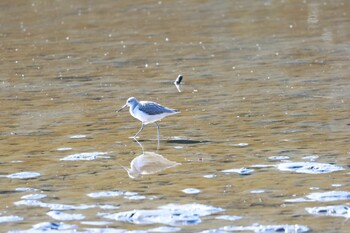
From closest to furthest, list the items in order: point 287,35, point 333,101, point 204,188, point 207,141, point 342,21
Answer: point 204,188
point 207,141
point 333,101
point 287,35
point 342,21

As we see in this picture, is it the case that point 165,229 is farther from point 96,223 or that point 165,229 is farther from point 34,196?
point 34,196

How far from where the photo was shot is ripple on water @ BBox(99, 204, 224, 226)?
10.2 meters

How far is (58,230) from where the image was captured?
10.1 metres

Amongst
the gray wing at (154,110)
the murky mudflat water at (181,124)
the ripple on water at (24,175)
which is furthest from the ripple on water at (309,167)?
the ripple on water at (24,175)

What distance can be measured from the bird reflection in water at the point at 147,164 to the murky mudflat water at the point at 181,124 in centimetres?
4

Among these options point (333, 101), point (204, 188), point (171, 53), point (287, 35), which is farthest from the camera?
point (287, 35)

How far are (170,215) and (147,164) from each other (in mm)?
2776

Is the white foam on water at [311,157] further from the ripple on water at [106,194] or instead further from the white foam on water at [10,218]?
the white foam on water at [10,218]

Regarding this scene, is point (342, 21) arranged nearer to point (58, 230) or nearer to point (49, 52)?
point (49, 52)

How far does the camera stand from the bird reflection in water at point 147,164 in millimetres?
12664

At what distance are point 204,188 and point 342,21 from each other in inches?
635

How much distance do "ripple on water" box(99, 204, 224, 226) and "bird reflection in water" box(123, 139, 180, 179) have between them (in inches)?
72.5

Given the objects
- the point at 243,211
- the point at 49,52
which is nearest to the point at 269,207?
the point at 243,211

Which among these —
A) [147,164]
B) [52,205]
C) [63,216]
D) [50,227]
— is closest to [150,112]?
[147,164]
